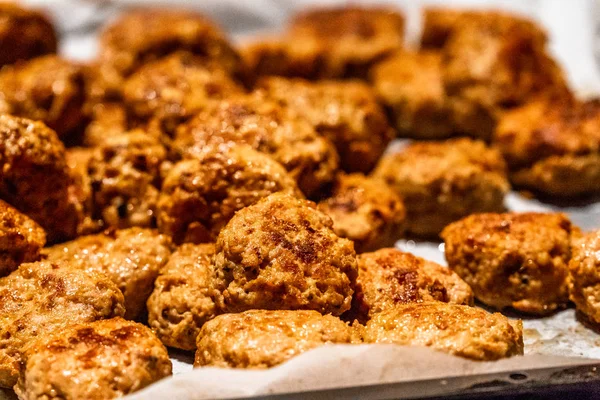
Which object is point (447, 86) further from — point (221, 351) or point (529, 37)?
point (221, 351)

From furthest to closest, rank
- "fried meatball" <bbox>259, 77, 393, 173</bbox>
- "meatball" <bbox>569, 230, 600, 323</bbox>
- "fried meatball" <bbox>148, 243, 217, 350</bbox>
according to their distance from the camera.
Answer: "fried meatball" <bbox>259, 77, 393, 173</bbox>, "meatball" <bbox>569, 230, 600, 323</bbox>, "fried meatball" <bbox>148, 243, 217, 350</bbox>

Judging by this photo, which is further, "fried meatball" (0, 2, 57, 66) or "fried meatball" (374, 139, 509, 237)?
"fried meatball" (0, 2, 57, 66)

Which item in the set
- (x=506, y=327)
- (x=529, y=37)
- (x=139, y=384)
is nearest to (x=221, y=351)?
(x=139, y=384)

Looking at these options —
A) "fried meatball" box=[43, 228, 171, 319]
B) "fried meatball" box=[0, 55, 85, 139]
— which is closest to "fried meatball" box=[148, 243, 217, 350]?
"fried meatball" box=[43, 228, 171, 319]

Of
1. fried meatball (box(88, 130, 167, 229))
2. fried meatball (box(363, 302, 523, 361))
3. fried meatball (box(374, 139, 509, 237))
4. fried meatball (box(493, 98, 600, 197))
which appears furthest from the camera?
fried meatball (box(493, 98, 600, 197))

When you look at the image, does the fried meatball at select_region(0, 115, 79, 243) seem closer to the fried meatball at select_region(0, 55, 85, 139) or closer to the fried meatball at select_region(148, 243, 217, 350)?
the fried meatball at select_region(148, 243, 217, 350)

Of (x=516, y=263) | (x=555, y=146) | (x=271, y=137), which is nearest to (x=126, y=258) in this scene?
(x=271, y=137)
